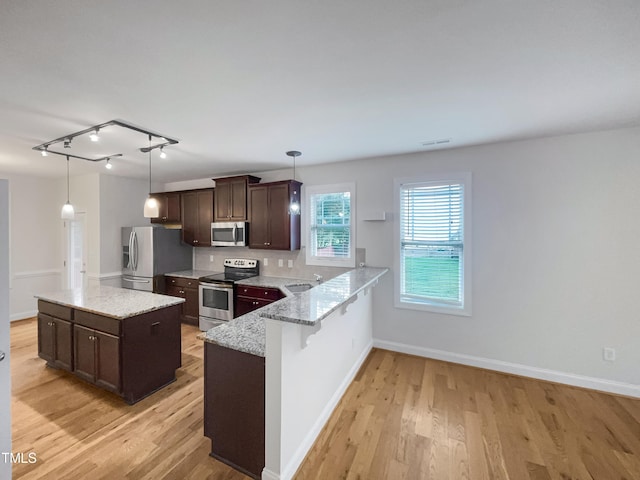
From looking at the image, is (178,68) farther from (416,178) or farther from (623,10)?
(416,178)

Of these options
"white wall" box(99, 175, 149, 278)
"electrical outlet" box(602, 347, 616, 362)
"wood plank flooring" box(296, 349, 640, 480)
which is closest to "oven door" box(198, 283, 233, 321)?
"white wall" box(99, 175, 149, 278)

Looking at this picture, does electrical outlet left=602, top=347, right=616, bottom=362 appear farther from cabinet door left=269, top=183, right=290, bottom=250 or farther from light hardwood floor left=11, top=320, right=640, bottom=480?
cabinet door left=269, top=183, right=290, bottom=250

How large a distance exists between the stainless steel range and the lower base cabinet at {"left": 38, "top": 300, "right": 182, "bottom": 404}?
1252mm

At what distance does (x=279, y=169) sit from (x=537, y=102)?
327 centimetres

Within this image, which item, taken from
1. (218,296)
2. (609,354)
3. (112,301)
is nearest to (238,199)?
(218,296)

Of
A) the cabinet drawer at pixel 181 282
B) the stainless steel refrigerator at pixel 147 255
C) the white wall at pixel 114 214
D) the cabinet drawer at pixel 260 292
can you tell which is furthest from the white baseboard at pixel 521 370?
the white wall at pixel 114 214

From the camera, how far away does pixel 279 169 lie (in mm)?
4359

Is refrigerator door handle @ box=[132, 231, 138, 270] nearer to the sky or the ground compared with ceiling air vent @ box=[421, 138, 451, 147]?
nearer to the ground

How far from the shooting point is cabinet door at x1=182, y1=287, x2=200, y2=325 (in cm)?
457

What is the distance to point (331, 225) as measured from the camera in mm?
4051

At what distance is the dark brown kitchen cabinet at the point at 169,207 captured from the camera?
201 inches

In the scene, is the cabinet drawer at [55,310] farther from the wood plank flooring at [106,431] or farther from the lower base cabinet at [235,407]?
the lower base cabinet at [235,407]

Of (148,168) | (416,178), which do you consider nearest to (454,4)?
(416,178)

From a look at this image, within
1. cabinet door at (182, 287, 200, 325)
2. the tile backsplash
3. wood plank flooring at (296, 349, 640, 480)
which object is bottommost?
wood plank flooring at (296, 349, 640, 480)
